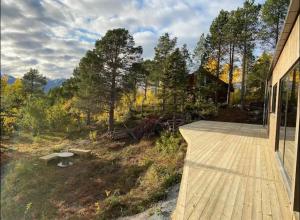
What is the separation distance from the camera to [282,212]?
3.30 meters

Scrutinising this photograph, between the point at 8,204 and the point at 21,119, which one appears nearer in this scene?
the point at 8,204

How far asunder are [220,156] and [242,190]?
7.41 feet

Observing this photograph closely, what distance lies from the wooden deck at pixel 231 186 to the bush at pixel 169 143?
335cm

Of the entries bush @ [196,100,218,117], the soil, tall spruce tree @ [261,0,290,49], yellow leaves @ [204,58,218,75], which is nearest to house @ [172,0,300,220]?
the soil

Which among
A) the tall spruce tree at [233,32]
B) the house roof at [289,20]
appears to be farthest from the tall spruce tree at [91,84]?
the house roof at [289,20]

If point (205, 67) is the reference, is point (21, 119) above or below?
below

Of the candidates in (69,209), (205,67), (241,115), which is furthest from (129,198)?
(205,67)

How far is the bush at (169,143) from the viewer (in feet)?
34.8

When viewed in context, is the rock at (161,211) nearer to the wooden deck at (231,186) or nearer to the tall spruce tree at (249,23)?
the wooden deck at (231,186)

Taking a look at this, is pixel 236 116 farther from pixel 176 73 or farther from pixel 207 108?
pixel 176 73

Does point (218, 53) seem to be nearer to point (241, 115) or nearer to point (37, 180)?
point (241, 115)

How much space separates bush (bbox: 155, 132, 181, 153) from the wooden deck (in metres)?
3.35

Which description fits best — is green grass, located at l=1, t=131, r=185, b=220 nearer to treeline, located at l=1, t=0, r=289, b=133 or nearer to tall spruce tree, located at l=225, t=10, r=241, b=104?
treeline, located at l=1, t=0, r=289, b=133

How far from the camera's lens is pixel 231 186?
4219mm
